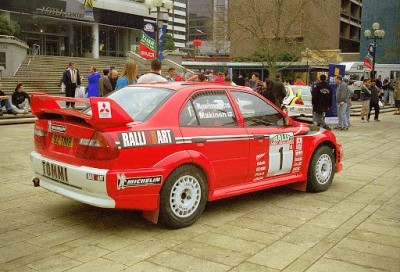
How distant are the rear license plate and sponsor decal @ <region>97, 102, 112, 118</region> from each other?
0.60 metres

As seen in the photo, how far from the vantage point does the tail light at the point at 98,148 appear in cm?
453

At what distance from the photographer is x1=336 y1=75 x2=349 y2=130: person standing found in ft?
51.7

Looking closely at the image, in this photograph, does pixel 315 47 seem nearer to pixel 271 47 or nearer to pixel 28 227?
pixel 271 47

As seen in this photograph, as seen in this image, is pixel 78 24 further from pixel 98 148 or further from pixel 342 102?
pixel 98 148

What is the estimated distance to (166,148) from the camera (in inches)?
192

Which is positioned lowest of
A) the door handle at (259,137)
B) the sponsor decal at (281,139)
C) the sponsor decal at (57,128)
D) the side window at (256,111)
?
the sponsor decal at (281,139)

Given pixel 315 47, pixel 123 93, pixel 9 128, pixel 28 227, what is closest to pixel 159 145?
pixel 123 93

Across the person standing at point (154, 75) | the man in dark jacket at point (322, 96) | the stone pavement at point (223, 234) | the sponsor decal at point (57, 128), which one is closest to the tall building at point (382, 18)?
the man in dark jacket at point (322, 96)

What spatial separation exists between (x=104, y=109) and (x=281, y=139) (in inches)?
102

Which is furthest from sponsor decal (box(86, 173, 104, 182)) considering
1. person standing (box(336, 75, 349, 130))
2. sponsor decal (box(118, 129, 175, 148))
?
person standing (box(336, 75, 349, 130))

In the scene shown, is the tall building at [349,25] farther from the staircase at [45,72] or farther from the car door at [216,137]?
the car door at [216,137]

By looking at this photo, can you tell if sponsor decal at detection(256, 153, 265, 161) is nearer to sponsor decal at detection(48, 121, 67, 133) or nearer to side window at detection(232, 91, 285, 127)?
side window at detection(232, 91, 285, 127)

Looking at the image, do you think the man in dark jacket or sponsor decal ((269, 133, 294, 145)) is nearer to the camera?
sponsor decal ((269, 133, 294, 145))

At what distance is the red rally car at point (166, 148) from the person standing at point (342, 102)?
9.95m
